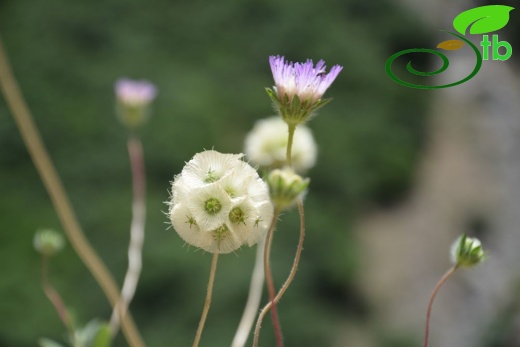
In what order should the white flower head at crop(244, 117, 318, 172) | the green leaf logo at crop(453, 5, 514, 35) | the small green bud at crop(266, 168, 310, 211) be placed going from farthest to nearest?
the white flower head at crop(244, 117, 318, 172) → the green leaf logo at crop(453, 5, 514, 35) → the small green bud at crop(266, 168, 310, 211)

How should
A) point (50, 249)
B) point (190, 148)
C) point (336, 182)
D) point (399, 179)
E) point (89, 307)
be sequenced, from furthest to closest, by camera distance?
point (399, 179) → point (336, 182) → point (190, 148) → point (89, 307) → point (50, 249)

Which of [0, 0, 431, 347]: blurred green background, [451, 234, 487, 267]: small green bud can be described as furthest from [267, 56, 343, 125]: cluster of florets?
[0, 0, 431, 347]: blurred green background

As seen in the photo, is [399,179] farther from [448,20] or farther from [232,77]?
[448,20]

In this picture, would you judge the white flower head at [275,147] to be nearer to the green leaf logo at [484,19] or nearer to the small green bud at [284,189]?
the green leaf logo at [484,19]

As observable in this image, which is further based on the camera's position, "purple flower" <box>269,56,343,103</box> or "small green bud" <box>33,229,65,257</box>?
"small green bud" <box>33,229,65,257</box>

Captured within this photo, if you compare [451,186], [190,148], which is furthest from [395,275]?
[190,148]

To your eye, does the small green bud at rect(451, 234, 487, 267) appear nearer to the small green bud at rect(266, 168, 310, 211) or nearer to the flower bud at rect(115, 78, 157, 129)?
the small green bud at rect(266, 168, 310, 211)

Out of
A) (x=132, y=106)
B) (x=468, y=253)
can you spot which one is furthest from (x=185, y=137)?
(x=468, y=253)
